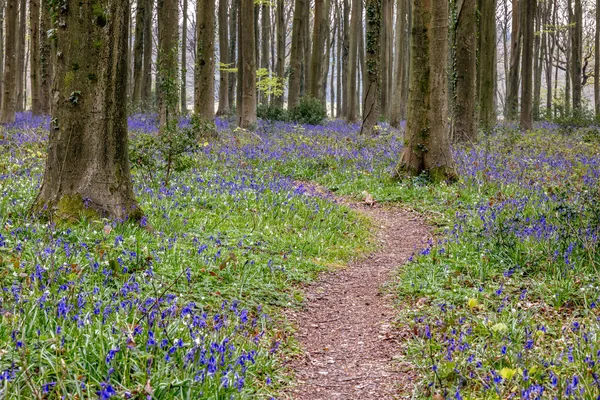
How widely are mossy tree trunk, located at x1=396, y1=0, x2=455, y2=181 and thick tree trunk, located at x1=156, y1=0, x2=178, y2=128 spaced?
4984 millimetres

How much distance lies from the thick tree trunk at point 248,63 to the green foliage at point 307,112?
21.0 feet

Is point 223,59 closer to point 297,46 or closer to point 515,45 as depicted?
point 297,46

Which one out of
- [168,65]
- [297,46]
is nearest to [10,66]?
[168,65]

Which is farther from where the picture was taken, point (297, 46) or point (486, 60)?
point (297, 46)

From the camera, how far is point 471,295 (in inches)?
214

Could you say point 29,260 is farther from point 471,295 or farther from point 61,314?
point 471,295

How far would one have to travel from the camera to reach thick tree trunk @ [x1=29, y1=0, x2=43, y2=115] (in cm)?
1909

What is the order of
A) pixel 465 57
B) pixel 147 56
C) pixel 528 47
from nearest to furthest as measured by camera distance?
pixel 465 57 → pixel 528 47 → pixel 147 56

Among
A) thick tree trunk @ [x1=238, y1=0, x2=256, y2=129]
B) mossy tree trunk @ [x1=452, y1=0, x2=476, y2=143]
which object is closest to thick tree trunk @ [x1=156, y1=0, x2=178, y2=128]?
thick tree trunk @ [x1=238, y1=0, x2=256, y2=129]

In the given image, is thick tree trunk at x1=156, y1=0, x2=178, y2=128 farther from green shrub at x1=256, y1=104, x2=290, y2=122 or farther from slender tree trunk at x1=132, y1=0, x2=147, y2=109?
green shrub at x1=256, y1=104, x2=290, y2=122

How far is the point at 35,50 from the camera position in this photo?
68.4 ft

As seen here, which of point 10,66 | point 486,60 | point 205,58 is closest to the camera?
point 205,58

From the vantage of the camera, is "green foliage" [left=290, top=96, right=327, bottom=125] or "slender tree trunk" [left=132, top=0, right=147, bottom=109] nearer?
"slender tree trunk" [left=132, top=0, right=147, bottom=109]

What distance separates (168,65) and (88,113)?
26.3ft
